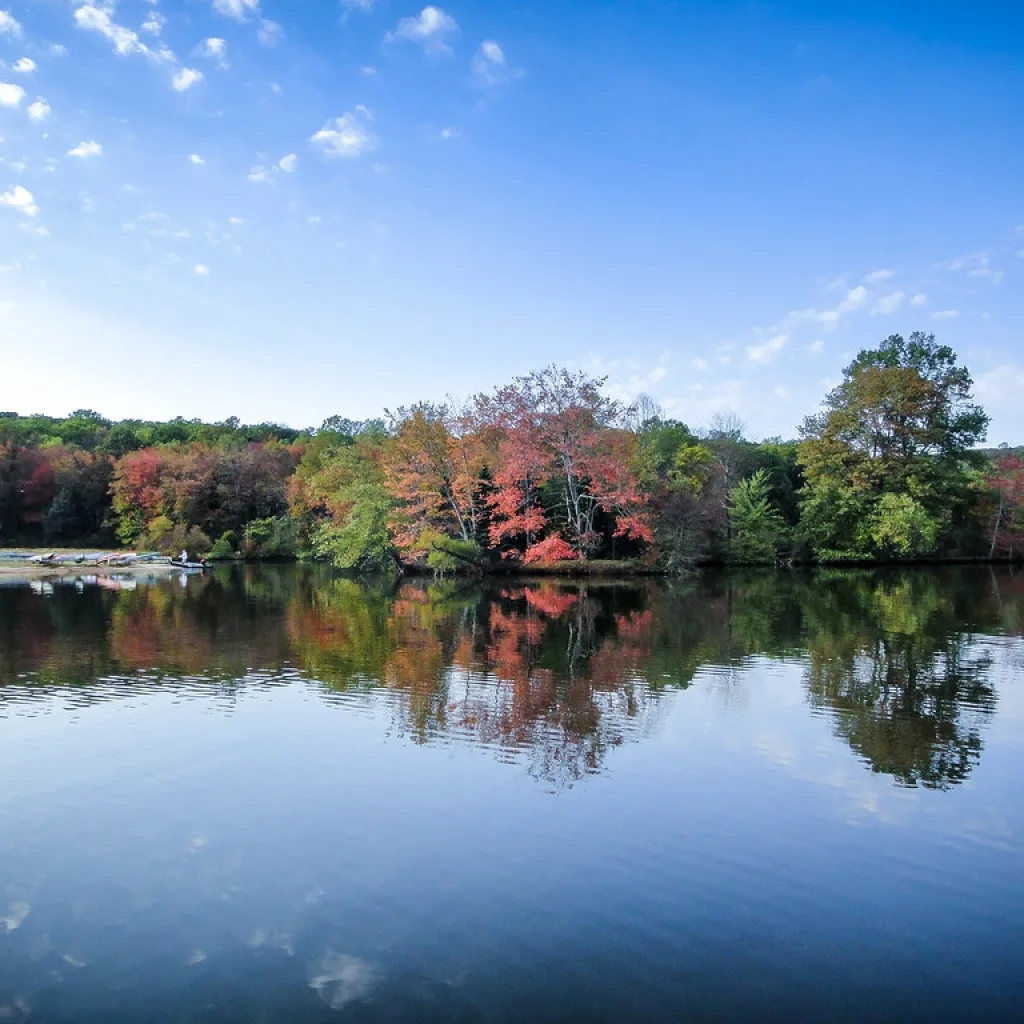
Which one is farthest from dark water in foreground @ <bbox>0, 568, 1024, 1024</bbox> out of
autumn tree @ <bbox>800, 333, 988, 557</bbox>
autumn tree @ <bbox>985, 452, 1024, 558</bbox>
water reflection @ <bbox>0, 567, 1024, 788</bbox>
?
autumn tree @ <bbox>985, 452, 1024, 558</bbox>

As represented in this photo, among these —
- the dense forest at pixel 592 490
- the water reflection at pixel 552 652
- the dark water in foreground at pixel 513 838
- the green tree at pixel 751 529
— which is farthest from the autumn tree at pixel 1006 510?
the dark water in foreground at pixel 513 838

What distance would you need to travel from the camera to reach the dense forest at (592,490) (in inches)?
1399

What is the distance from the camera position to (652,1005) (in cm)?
462

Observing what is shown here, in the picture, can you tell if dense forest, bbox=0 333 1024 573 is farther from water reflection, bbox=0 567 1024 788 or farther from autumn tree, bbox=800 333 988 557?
water reflection, bbox=0 567 1024 788

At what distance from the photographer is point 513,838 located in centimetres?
695

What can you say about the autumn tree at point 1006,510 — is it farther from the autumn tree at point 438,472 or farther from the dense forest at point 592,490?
the autumn tree at point 438,472

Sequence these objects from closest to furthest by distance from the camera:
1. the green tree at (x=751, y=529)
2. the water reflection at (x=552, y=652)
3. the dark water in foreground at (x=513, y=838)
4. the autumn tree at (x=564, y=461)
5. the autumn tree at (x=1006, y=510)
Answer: the dark water in foreground at (x=513, y=838) → the water reflection at (x=552, y=652) → the autumn tree at (x=564, y=461) → the green tree at (x=751, y=529) → the autumn tree at (x=1006, y=510)

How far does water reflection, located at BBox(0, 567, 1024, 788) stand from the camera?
10352mm

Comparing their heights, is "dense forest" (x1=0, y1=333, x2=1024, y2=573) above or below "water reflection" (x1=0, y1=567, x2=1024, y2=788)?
above

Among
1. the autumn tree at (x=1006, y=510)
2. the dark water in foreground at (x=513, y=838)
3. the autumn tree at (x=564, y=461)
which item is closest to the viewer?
the dark water in foreground at (x=513, y=838)

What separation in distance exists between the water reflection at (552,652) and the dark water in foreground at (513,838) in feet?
0.34

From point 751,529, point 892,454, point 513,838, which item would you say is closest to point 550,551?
point 751,529

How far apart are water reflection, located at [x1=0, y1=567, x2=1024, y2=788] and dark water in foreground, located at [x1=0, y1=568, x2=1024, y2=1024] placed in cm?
10

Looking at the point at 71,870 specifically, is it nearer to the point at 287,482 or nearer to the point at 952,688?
the point at 952,688
